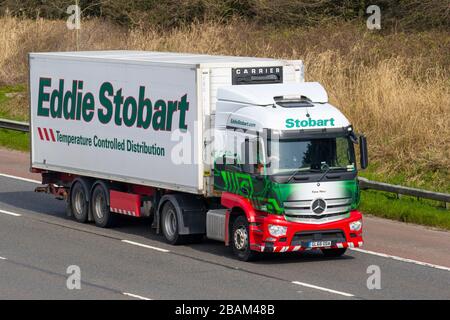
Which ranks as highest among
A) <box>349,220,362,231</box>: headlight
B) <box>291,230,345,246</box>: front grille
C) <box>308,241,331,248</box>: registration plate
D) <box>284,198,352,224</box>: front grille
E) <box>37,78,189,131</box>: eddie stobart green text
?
<box>37,78,189,131</box>: eddie stobart green text

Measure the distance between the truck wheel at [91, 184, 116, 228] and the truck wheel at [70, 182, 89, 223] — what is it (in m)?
0.24

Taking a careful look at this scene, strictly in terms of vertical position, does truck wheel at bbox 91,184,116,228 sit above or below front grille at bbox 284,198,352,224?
below

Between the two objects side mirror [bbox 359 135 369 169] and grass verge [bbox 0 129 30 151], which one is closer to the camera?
side mirror [bbox 359 135 369 169]

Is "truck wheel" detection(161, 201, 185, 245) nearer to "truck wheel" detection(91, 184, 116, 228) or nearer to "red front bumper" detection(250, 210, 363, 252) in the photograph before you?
"truck wheel" detection(91, 184, 116, 228)

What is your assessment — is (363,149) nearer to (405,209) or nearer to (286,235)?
(286,235)

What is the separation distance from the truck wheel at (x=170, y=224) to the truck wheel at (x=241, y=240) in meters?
1.39

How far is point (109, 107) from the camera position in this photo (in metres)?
21.0

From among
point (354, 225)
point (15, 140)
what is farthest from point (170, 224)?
point (15, 140)

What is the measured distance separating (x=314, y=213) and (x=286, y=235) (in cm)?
58

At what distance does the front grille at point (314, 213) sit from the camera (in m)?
17.6

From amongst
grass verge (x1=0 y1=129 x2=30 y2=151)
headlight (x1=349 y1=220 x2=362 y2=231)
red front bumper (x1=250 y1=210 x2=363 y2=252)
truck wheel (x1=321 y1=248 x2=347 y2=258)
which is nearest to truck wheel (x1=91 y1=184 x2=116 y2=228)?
red front bumper (x1=250 y1=210 x2=363 y2=252)

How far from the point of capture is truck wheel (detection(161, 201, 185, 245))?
19.6 metres

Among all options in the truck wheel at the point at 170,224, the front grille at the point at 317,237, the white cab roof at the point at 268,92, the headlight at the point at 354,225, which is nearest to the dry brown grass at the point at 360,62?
the headlight at the point at 354,225
